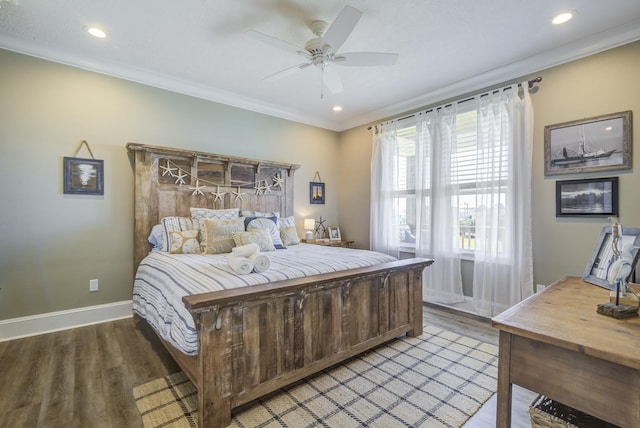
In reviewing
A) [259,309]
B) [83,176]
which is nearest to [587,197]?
[259,309]

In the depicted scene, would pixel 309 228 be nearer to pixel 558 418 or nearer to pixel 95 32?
pixel 95 32

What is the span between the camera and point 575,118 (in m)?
2.79

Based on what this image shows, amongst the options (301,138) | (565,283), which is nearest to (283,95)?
(301,138)

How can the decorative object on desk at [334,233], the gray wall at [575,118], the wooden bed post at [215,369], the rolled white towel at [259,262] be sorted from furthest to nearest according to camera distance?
1. the decorative object on desk at [334,233]
2. the gray wall at [575,118]
3. the rolled white towel at [259,262]
4. the wooden bed post at [215,369]

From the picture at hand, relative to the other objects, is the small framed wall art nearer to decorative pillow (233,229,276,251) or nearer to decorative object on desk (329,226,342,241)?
Answer: decorative pillow (233,229,276,251)

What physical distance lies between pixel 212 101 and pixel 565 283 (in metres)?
4.10

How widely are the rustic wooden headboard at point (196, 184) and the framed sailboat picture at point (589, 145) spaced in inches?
126

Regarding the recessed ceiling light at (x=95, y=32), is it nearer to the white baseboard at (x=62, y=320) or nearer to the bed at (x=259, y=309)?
the bed at (x=259, y=309)

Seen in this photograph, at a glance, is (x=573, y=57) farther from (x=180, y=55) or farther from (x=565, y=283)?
(x=180, y=55)

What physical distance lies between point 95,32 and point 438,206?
399cm

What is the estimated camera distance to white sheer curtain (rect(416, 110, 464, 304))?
3.61m

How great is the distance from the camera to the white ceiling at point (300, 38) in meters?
2.27

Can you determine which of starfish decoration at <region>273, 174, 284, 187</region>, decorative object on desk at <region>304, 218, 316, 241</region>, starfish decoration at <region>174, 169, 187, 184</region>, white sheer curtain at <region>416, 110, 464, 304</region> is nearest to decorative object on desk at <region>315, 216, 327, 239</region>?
decorative object on desk at <region>304, 218, 316, 241</region>

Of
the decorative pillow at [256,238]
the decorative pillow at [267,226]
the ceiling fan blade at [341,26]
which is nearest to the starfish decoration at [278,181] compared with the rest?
the decorative pillow at [267,226]
